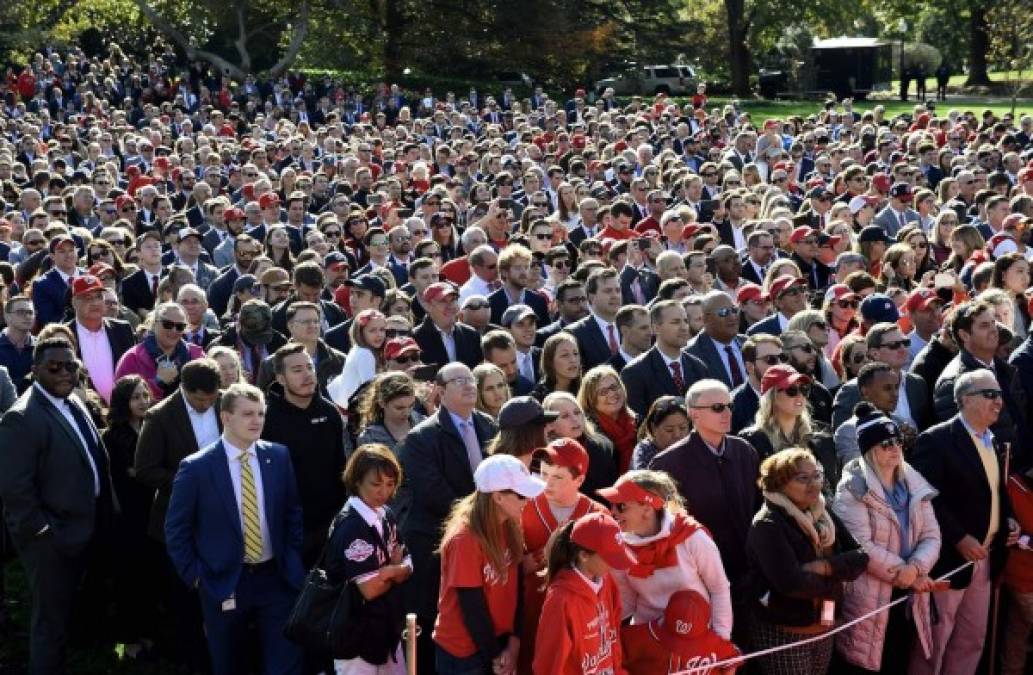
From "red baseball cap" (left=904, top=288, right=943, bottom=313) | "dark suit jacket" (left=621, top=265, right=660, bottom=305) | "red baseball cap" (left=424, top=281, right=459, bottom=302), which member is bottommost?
"dark suit jacket" (left=621, top=265, right=660, bottom=305)

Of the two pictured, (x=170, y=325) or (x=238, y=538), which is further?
(x=170, y=325)

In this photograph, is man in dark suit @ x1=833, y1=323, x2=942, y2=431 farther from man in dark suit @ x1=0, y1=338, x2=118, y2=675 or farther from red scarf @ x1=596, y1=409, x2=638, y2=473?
man in dark suit @ x1=0, y1=338, x2=118, y2=675

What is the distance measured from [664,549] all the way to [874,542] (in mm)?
1344

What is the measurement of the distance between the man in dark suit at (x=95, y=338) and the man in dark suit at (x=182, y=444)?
2447mm

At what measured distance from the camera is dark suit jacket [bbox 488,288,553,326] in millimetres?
11539

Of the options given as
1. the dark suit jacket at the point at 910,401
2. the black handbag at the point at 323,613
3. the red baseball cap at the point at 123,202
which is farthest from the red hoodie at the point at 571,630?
the red baseball cap at the point at 123,202

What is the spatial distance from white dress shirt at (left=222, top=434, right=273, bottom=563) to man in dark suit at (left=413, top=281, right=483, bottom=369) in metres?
2.85

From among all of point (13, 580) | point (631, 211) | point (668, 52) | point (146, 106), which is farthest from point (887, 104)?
point (13, 580)

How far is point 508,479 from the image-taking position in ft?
19.7

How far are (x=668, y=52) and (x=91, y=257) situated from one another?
40.0 m

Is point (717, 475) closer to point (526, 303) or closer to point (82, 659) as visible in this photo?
point (82, 659)

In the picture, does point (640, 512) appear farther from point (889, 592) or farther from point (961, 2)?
point (961, 2)

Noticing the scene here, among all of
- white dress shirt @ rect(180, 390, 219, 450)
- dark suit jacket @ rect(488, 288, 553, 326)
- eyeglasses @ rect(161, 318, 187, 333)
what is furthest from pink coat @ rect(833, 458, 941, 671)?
dark suit jacket @ rect(488, 288, 553, 326)

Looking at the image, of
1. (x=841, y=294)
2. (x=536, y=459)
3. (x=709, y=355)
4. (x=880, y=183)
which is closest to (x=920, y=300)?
(x=841, y=294)
